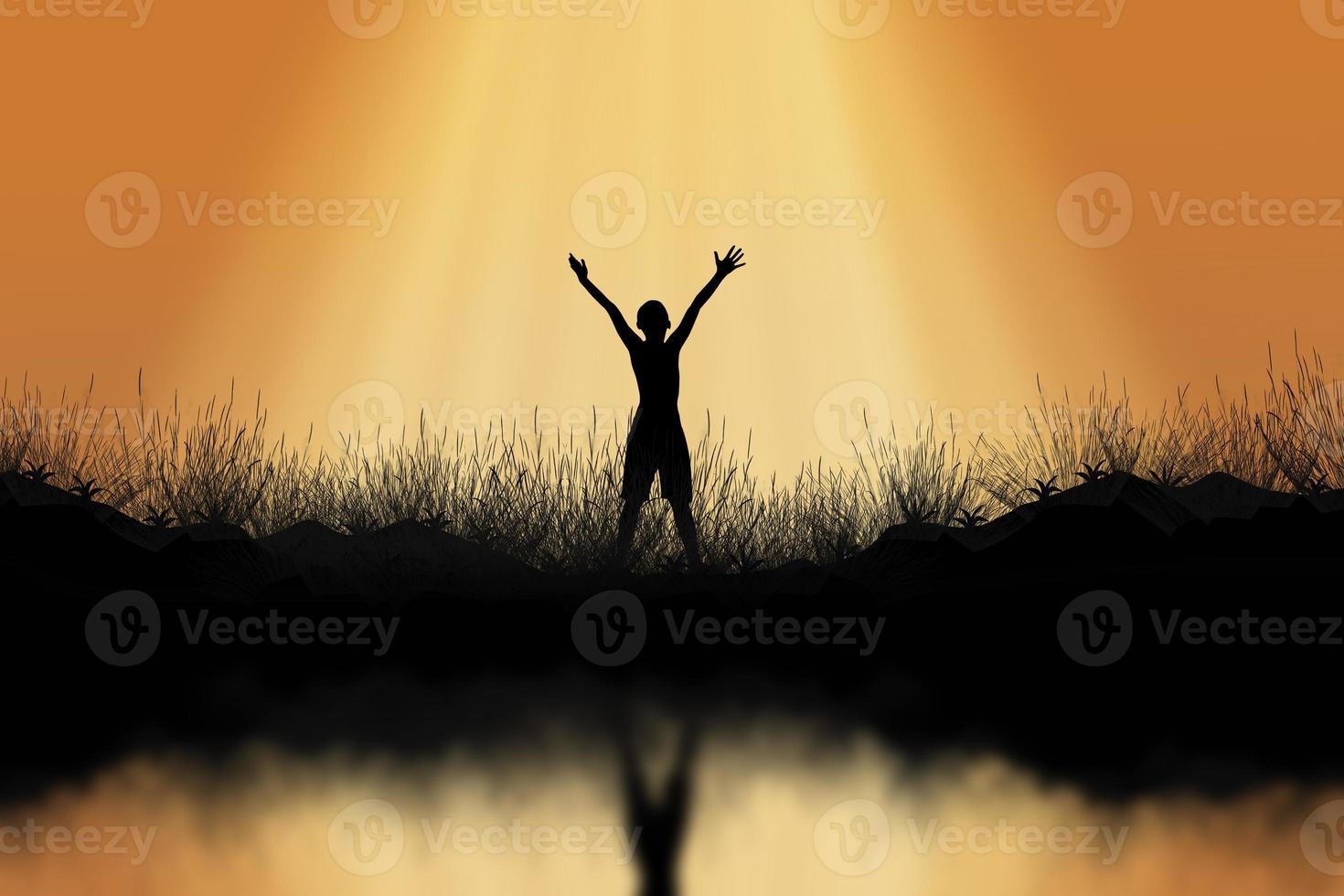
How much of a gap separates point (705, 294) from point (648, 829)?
176 inches

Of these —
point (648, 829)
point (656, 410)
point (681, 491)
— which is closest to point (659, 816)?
point (648, 829)

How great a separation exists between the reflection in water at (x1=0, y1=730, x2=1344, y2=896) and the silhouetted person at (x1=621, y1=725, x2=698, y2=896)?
0.06 ft

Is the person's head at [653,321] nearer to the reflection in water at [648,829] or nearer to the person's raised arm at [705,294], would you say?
the person's raised arm at [705,294]

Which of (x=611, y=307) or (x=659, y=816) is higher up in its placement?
(x=611, y=307)

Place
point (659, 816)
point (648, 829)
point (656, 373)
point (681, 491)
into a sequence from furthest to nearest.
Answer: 1. point (656, 373)
2. point (681, 491)
3. point (659, 816)
4. point (648, 829)

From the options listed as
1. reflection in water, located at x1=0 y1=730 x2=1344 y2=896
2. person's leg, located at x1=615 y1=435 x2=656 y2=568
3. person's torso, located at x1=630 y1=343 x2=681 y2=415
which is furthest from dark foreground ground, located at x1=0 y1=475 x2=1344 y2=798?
A: person's torso, located at x1=630 y1=343 x2=681 y2=415

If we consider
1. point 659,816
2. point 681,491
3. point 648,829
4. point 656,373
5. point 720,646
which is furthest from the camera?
point 656,373

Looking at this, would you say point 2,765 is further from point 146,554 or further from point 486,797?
point 486,797

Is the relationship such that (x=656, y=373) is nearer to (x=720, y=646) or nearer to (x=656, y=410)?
(x=656, y=410)

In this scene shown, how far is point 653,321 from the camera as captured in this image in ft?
33.9

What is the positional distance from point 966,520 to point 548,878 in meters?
5.36

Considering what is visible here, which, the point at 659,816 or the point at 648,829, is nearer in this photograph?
the point at 648,829

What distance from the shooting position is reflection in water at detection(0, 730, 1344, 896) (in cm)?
697

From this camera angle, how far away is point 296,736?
26.9ft
